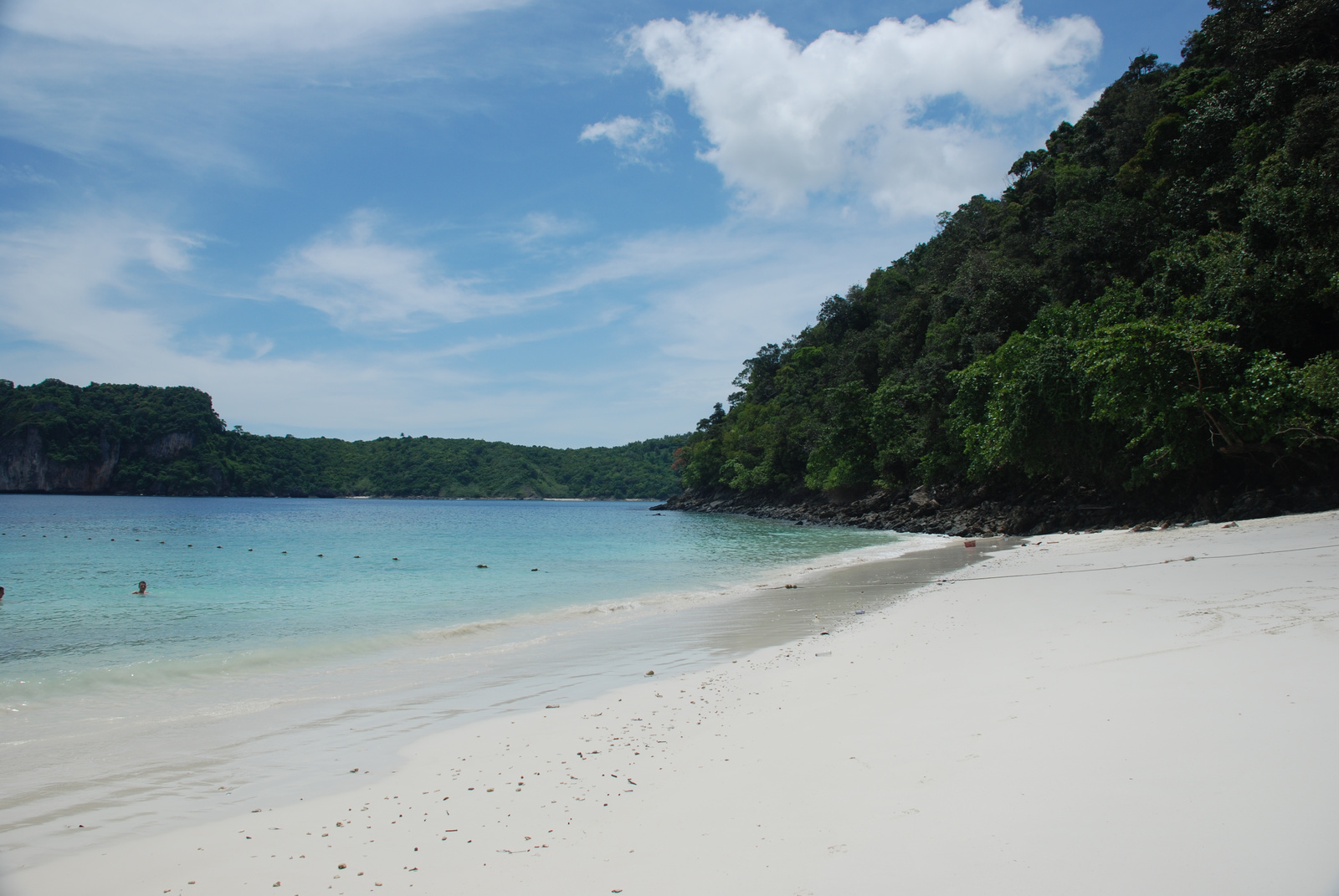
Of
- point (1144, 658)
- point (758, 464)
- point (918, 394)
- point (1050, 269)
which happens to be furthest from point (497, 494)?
point (1144, 658)

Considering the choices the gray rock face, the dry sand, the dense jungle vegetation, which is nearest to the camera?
the dry sand

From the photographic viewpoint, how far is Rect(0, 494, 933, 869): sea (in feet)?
16.4

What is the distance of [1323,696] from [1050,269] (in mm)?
33835

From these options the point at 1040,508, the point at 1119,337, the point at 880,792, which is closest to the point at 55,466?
the point at 1040,508

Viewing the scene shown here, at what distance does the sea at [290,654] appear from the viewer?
5.01 meters

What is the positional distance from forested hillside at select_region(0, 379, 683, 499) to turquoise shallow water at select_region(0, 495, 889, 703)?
80094mm

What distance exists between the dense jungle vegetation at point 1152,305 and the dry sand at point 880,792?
14341 millimetres

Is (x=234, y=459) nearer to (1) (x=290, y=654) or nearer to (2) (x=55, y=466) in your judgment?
(2) (x=55, y=466)

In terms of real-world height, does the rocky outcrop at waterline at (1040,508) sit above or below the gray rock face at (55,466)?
below

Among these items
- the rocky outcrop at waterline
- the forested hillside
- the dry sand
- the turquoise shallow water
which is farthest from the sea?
the forested hillside

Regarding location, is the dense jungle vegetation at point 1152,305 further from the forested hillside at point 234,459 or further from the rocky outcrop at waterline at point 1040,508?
the forested hillside at point 234,459

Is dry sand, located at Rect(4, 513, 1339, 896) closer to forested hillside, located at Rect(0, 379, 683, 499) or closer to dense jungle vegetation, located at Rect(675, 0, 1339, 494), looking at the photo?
dense jungle vegetation, located at Rect(675, 0, 1339, 494)

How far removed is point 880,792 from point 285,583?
19000 millimetres

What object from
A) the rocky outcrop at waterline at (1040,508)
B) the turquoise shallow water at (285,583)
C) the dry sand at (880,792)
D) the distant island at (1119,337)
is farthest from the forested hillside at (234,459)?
the dry sand at (880,792)
